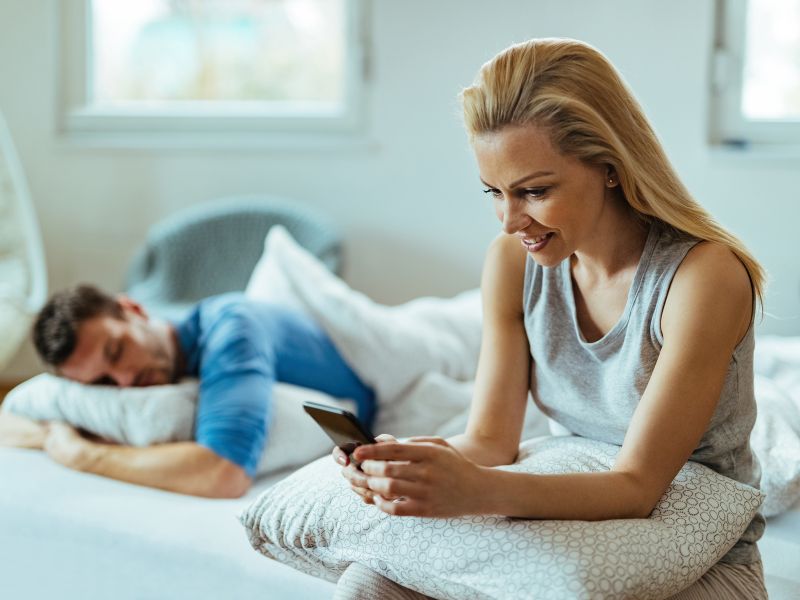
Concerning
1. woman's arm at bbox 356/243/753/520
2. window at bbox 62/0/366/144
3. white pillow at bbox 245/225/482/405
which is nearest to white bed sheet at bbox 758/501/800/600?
woman's arm at bbox 356/243/753/520

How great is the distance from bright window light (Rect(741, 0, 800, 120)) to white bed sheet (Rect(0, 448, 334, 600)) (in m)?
1.98

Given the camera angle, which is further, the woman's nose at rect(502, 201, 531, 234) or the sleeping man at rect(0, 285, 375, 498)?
the sleeping man at rect(0, 285, 375, 498)

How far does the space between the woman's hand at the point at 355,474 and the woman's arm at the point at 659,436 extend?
3 centimetres

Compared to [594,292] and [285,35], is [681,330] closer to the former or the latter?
[594,292]

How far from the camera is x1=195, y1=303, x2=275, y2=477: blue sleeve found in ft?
5.93

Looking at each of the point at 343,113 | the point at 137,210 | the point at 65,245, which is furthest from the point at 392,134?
the point at 65,245

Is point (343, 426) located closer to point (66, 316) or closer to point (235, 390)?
point (235, 390)

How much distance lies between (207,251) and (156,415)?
1.25 metres

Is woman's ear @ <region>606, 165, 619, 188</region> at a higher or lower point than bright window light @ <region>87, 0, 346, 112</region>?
lower

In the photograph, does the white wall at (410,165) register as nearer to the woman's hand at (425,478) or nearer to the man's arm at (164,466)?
the man's arm at (164,466)

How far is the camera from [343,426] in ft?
3.75

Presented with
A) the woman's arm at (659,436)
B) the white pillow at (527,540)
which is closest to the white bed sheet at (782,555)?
the white pillow at (527,540)

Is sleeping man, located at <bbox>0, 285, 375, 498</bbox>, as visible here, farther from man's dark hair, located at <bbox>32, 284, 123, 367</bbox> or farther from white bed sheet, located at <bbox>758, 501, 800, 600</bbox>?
white bed sheet, located at <bbox>758, 501, 800, 600</bbox>

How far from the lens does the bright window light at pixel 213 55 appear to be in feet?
10.9
